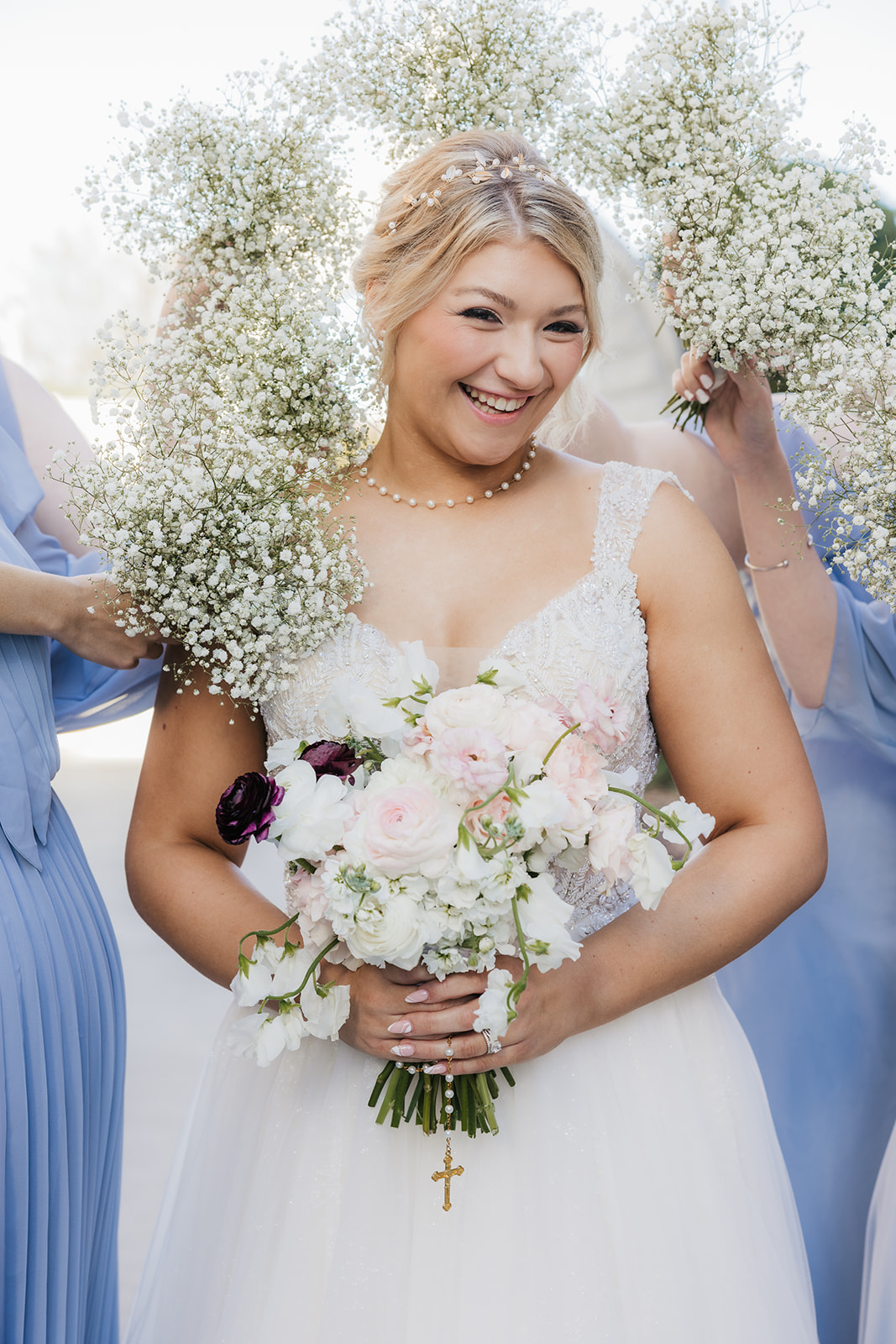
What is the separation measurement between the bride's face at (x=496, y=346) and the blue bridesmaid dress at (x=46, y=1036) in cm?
89

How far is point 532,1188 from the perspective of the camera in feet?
6.49

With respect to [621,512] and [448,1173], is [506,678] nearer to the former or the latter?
[621,512]

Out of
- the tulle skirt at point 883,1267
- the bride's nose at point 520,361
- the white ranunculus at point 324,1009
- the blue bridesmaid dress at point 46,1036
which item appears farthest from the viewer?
the tulle skirt at point 883,1267

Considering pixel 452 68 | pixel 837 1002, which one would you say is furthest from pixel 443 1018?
pixel 452 68

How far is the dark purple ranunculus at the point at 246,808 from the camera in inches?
67.4

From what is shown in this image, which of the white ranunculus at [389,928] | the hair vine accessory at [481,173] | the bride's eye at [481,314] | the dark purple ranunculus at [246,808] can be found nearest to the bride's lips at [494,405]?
the bride's eye at [481,314]

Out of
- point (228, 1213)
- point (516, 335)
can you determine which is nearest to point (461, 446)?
point (516, 335)

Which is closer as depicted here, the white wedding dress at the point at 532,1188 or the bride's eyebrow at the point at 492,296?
the white wedding dress at the point at 532,1188

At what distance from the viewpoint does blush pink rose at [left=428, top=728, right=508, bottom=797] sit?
63.9 inches

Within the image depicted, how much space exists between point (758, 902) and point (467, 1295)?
85cm

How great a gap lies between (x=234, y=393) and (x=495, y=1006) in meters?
1.33

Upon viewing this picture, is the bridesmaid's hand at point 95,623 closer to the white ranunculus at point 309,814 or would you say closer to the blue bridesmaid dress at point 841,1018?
the white ranunculus at point 309,814

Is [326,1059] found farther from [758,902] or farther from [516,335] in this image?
[516,335]

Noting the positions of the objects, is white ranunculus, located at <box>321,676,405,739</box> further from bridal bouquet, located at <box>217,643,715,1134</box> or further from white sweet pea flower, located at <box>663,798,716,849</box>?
white sweet pea flower, located at <box>663,798,716,849</box>
